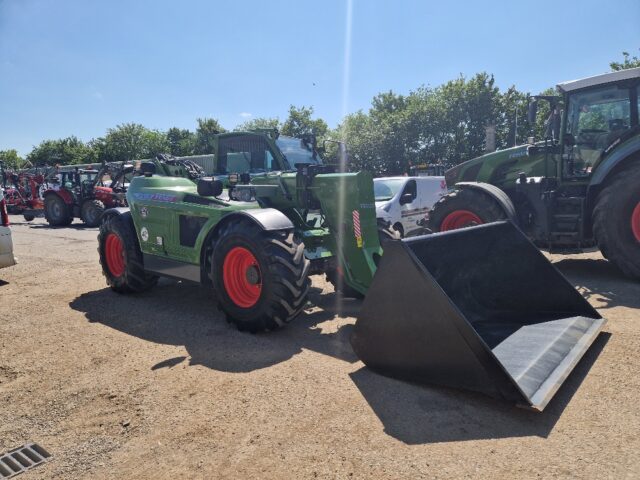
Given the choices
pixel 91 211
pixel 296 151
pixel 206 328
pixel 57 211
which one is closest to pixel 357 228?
pixel 206 328

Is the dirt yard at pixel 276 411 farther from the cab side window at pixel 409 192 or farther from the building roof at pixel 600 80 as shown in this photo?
the cab side window at pixel 409 192

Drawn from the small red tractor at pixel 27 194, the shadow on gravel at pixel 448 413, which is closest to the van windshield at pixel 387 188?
the shadow on gravel at pixel 448 413

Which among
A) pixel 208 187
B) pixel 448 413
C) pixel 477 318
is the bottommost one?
pixel 448 413

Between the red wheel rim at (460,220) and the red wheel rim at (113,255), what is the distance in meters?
4.77

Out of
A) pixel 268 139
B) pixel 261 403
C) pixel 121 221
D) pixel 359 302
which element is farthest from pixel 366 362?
pixel 268 139

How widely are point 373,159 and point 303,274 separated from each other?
2861 centimetres

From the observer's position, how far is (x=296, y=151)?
832cm

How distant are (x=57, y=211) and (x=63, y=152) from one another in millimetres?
39864

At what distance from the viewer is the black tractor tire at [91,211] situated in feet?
53.7

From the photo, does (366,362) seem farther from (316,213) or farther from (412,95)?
(412,95)

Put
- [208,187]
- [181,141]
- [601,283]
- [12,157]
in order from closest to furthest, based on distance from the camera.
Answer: [208,187] → [601,283] → [181,141] → [12,157]

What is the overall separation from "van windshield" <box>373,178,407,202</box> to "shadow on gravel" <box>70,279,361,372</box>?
4.31 meters

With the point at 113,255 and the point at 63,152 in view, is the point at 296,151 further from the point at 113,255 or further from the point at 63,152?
the point at 63,152

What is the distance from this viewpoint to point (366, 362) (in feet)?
12.0
